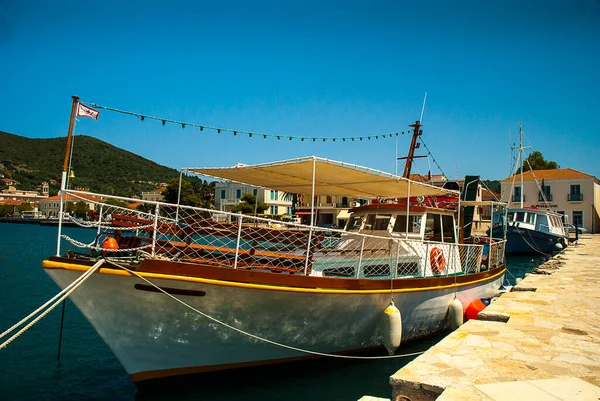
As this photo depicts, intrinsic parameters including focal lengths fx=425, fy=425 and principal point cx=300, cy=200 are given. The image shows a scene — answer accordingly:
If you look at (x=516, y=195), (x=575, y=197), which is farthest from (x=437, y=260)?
(x=516, y=195)

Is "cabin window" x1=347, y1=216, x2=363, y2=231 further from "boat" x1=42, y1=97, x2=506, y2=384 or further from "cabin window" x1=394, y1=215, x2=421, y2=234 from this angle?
"boat" x1=42, y1=97, x2=506, y2=384

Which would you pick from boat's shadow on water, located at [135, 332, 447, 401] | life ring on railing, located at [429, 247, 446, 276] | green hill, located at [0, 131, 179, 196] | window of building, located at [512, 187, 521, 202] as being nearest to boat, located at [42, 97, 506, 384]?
boat's shadow on water, located at [135, 332, 447, 401]

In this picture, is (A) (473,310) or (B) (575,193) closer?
(A) (473,310)

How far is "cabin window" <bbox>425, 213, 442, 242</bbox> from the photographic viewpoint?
9453mm

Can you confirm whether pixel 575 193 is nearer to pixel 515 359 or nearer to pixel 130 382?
pixel 515 359

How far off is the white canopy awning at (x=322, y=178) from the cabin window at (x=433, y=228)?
1.90 ft

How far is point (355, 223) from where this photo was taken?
9680mm

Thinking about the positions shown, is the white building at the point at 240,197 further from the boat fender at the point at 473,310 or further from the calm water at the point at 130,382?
the calm water at the point at 130,382

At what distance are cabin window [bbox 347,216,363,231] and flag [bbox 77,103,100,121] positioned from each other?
5.67 meters

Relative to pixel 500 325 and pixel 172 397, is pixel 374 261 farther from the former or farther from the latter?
pixel 172 397

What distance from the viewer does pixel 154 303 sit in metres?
5.57

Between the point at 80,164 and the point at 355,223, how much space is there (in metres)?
129

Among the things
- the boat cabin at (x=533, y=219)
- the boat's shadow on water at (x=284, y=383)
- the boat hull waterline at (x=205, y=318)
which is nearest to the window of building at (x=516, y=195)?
the boat cabin at (x=533, y=219)

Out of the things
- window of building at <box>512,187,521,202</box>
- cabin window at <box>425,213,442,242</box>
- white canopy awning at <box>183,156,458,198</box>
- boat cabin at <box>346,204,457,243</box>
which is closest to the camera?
white canopy awning at <box>183,156,458,198</box>
